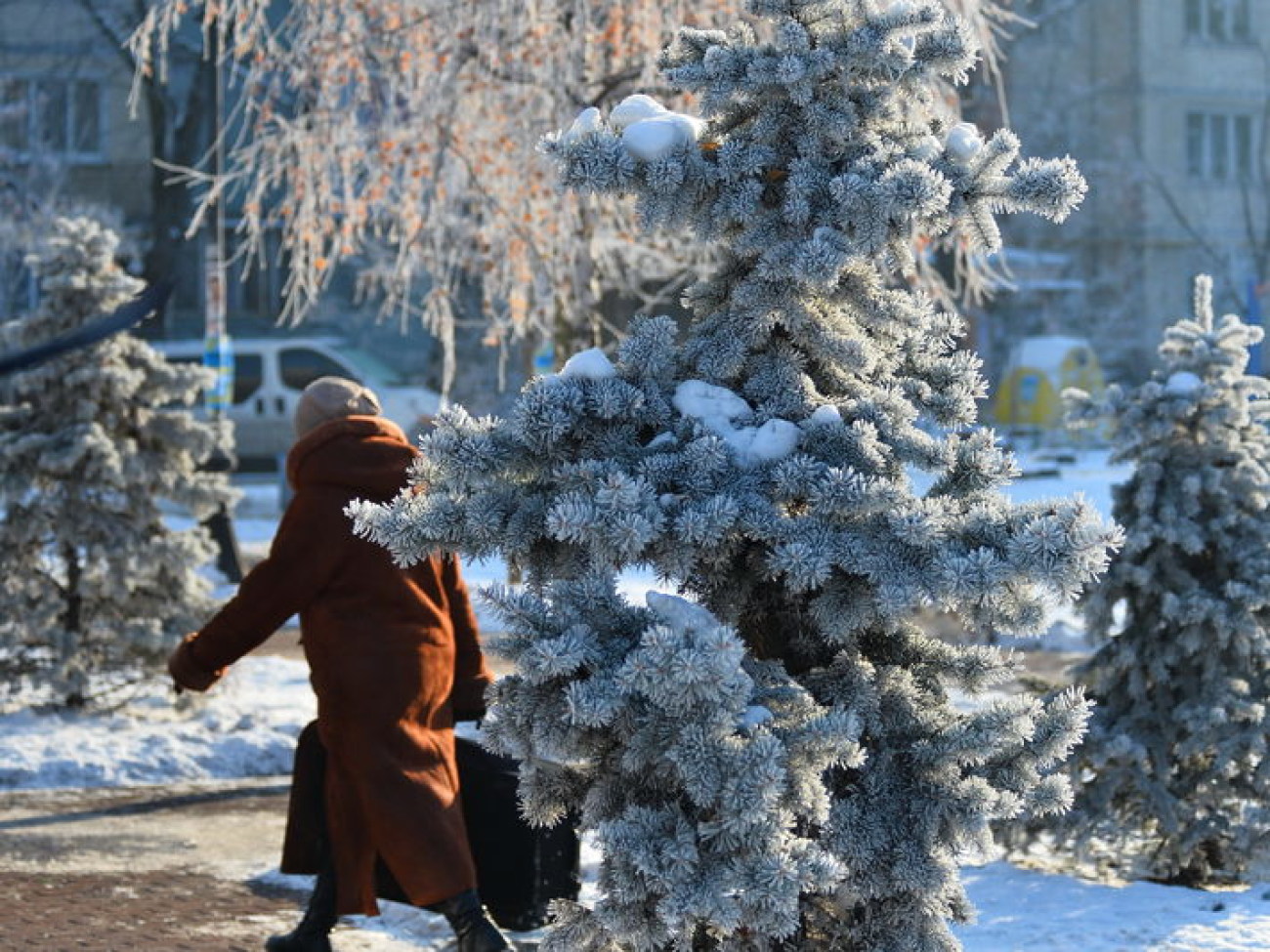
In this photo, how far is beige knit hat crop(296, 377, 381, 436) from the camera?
623 centimetres

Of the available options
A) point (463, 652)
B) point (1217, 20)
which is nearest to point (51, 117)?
point (1217, 20)

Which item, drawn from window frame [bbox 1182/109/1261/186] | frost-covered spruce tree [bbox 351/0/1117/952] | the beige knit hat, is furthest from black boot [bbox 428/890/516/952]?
window frame [bbox 1182/109/1261/186]

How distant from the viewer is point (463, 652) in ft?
20.6

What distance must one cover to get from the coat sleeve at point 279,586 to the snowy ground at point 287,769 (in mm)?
690

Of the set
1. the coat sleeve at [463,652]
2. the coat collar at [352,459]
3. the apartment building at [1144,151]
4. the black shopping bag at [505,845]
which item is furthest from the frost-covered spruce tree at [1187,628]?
the apartment building at [1144,151]

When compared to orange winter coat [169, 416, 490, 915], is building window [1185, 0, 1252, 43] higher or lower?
higher

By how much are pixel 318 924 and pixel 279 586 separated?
41.5 inches

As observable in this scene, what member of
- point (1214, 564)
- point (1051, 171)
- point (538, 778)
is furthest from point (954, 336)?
point (1214, 564)

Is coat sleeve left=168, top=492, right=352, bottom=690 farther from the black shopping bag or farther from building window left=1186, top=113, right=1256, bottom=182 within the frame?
building window left=1186, top=113, right=1256, bottom=182

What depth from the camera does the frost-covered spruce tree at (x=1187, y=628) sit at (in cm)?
694

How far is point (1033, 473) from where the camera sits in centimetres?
2875

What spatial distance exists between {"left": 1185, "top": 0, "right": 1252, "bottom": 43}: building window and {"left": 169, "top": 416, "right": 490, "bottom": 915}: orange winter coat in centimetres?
4326

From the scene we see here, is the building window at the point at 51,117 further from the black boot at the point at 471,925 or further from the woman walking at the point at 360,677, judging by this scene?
the black boot at the point at 471,925

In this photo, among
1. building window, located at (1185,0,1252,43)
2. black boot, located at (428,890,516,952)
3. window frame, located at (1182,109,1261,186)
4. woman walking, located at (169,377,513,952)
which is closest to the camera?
black boot, located at (428,890,516,952)
